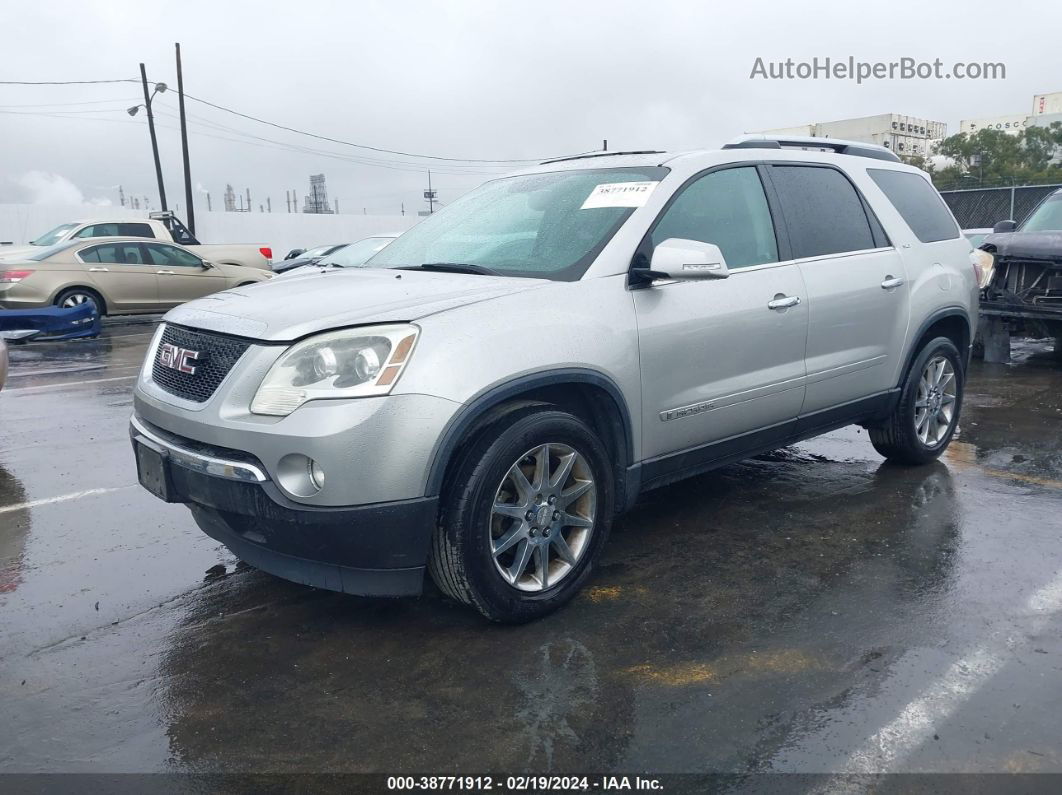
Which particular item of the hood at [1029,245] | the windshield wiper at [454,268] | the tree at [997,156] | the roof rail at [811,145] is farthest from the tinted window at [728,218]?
the tree at [997,156]

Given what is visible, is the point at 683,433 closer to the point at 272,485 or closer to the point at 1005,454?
the point at 272,485

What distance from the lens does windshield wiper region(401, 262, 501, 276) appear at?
385 centimetres

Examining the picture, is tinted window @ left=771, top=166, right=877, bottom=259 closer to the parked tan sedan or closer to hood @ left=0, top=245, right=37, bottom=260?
the parked tan sedan

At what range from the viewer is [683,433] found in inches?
155

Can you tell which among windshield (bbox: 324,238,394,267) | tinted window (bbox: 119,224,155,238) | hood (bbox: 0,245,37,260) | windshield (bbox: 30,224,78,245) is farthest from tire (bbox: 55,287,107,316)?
windshield (bbox: 324,238,394,267)

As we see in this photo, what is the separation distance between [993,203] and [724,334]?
2102cm

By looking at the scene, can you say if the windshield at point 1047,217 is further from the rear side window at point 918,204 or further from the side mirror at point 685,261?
the side mirror at point 685,261

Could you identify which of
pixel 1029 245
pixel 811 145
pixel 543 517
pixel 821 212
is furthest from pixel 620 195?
pixel 1029 245

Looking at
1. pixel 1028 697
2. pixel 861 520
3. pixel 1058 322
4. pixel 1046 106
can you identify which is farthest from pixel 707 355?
pixel 1046 106

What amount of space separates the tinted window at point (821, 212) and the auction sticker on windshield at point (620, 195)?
92cm

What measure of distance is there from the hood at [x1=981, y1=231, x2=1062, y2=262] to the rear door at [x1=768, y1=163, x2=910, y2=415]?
5161 mm

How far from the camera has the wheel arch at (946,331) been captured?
521 centimetres

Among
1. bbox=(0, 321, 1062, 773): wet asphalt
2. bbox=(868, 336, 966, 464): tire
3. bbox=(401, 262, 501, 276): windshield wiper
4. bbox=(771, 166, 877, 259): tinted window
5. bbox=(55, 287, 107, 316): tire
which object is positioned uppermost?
bbox=(771, 166, 877, 259): tinted window

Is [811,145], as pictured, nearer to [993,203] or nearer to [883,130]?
[993,203]
